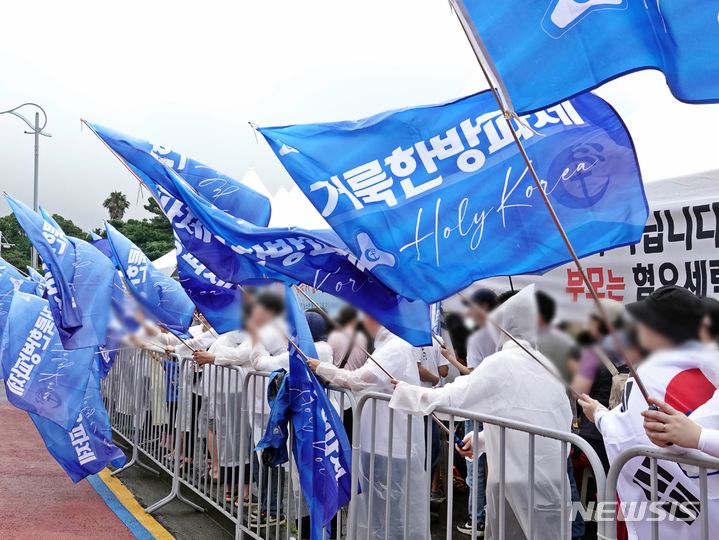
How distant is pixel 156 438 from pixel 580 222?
551cm

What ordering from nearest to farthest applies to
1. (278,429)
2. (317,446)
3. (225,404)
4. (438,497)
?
(317,446) < (278,429) < (225,404) < (438,497)

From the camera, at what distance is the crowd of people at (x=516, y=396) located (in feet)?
8.33

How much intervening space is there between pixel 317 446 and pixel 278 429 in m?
0.39

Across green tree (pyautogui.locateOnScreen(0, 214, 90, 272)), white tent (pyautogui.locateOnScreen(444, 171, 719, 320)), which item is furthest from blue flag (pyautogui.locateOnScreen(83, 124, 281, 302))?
green tree (pyautogui.locateOnScreen(0, 214, 90, 272))

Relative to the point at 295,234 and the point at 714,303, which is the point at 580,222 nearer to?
the point at 714,303

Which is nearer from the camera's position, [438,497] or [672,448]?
[672,448]

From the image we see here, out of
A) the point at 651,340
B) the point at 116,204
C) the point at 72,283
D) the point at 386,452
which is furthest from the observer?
the point at 116,204

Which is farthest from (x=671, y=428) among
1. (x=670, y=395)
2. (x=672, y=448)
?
(x=670, y=395)

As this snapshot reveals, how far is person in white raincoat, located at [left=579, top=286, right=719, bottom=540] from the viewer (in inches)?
97.2

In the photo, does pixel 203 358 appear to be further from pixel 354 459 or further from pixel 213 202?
pixel 354 459

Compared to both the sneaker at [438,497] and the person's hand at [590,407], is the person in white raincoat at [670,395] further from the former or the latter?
the sneaker at [438,497]

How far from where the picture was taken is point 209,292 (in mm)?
5578

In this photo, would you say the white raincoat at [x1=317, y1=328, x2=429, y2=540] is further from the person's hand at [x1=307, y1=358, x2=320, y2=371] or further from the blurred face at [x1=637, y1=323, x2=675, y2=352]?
the blurred face at [x1=637, y1=323, x2=675, y2=352]

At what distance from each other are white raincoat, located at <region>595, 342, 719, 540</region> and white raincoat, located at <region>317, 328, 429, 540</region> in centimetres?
165
